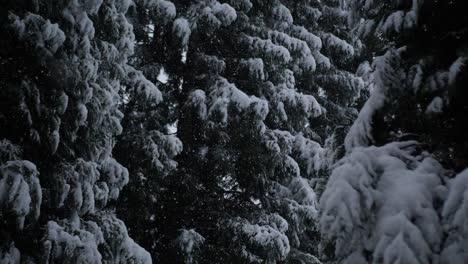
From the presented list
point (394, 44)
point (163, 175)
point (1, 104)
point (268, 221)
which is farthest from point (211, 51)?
point (394, 44)

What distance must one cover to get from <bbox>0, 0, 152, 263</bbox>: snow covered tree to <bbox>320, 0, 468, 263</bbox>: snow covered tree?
10.1ft

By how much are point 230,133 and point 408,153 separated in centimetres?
530

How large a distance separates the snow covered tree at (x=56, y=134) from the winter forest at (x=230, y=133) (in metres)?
0.02

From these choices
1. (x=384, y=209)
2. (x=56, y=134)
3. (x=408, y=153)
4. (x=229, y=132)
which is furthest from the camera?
(x=229, y=132)

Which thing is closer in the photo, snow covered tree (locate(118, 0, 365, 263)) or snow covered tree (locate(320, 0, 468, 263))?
snow covered tree (locate(320, 0, 468, 263))

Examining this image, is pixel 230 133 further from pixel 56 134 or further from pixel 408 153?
pixel 408 153

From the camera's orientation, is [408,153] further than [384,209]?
Yes

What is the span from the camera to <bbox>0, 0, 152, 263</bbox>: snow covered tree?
421 centimetres

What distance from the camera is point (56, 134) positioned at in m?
4.55

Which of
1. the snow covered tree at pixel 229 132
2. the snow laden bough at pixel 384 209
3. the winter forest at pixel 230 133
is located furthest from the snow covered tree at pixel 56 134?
Answer: the snow laden bough at pixel 384 209

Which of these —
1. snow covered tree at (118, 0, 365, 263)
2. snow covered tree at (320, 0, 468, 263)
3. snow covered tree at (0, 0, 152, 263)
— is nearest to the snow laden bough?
snow covered tree at (320, 0, 468, 263)

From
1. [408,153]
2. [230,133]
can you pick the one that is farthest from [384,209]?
[230,133]

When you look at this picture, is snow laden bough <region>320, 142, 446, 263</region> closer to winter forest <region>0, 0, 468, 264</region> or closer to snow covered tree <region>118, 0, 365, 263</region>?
winter forest <region>0, 0, 468, 264</region>

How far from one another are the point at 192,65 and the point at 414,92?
19.0 ft
